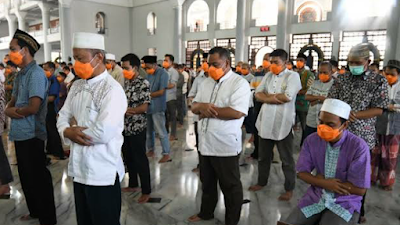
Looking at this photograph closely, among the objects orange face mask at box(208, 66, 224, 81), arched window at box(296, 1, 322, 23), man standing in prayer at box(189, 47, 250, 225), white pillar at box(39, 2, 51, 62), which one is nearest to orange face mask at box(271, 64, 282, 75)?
man standing in prayer at box(189, 47, 250, 225)

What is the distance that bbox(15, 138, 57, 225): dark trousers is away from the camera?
8.89 feet

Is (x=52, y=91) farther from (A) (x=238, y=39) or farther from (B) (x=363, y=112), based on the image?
(A) (x=238, y=39)

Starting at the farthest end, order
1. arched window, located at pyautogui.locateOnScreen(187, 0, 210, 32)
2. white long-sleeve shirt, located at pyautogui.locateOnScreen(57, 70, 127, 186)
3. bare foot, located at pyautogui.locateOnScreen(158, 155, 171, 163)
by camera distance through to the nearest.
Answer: arched window, located at pyautogui.locateOnScreen(187, 0, 210, 32)
bare foot, located at pyautogui.locateOnScreen(158, 155, 171, 163)
white long-sleeve shirt, located at pyautogui.locateOnScreen(57, 70, 127, 186)

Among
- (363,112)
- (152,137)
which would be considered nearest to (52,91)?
(152,137)

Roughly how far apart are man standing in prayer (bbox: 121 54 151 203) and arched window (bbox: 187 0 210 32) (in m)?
15.9

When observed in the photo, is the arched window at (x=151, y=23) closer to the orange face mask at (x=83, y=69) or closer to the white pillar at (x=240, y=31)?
the white pillar at (x=240, y=31)

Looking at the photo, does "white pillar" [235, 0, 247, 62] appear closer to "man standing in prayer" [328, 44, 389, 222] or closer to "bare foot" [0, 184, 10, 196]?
"man standing in prayer" [328, 44, 389, 222]

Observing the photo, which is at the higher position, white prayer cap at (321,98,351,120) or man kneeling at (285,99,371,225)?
white prayer cap at (321,98,351,120)

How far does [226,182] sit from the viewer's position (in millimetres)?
2752

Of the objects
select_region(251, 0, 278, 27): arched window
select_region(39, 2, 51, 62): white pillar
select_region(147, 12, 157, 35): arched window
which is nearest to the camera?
select_region(251, 0, 278, 27): arched window

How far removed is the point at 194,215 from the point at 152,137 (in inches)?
86.8

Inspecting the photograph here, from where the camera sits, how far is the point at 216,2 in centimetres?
1708

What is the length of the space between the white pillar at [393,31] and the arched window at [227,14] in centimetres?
798

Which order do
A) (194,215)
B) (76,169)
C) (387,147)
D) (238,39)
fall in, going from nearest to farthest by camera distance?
(76,169), (194,215), (387,147), (238,39)
